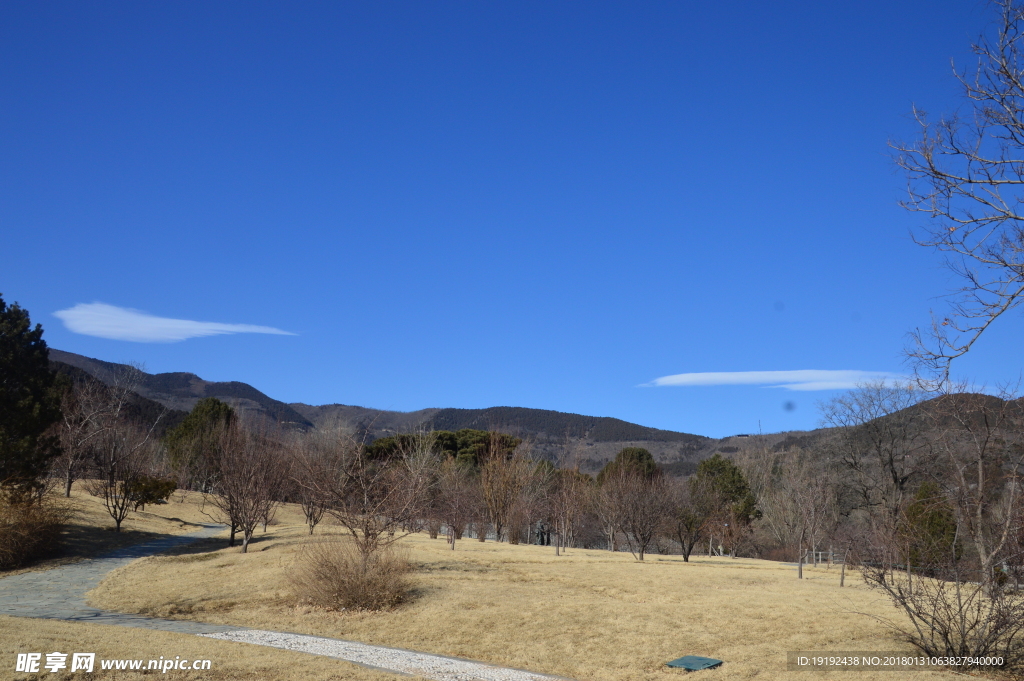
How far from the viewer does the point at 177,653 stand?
9383 mm

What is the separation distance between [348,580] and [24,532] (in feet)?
41.6

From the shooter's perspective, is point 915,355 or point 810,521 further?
point 810,521

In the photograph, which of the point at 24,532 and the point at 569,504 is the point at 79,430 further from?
the point at 569,504

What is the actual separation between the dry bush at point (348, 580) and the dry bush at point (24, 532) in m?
10.7

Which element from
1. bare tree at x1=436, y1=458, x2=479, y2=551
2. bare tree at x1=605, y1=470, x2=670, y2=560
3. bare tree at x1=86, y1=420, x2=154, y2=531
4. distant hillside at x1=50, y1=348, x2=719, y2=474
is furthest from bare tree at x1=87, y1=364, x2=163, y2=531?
distant hillside at x1=50, y1=348, x2=719, y2=474

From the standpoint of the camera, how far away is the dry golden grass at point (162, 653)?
8195mm

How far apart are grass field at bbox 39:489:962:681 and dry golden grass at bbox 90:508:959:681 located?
0.12 feet

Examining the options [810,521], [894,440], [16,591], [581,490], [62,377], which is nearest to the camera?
[16,591]

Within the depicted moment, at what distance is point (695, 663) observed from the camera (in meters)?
11.0

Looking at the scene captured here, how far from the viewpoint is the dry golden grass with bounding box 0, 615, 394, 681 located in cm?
820

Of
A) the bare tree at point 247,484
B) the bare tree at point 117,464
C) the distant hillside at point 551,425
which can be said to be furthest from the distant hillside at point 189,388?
the bare tree at point 247,484

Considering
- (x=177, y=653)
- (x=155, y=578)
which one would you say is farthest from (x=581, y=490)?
(x=177, y=653)

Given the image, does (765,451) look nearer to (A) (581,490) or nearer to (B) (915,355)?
(A) (581,490)

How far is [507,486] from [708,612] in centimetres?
2384
